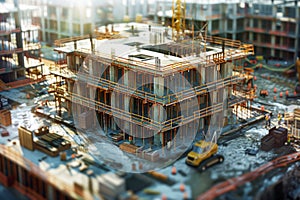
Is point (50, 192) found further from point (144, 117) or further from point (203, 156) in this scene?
point (203, 156)

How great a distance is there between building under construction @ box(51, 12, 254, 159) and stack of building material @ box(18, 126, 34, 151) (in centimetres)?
637

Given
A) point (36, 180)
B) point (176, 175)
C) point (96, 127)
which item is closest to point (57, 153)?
point (36, 180)

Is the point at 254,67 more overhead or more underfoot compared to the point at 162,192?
more overhead

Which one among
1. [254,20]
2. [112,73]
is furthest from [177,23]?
[254,20]

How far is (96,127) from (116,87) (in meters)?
5.06

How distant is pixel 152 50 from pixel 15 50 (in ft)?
66.5

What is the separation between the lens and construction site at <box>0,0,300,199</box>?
1275 inches

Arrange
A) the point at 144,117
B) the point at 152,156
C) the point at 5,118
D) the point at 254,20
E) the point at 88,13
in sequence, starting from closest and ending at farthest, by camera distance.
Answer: the point at 152,156
the point at 144,117
the point at 5,118
the point at 254,20
the point at 88,13

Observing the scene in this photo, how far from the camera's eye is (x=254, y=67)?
64.6 m

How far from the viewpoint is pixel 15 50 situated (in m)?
55.5

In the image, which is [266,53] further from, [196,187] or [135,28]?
[196,187]

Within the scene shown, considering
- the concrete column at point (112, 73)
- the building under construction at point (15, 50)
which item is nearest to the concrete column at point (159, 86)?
the concrete column at point (112, 73)

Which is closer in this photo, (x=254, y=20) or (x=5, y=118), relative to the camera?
(x=5, y=118)

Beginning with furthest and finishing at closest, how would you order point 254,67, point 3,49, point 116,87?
point 254,67
point 3,49
point 116,87
